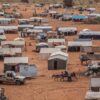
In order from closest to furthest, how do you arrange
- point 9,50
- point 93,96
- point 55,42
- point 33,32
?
point 93,96, point 9,50, point 55,42, point 33,32

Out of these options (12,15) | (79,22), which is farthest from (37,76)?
(12,15)

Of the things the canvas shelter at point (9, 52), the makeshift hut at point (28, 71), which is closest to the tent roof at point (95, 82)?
the makeshift hut at point (28, 71)

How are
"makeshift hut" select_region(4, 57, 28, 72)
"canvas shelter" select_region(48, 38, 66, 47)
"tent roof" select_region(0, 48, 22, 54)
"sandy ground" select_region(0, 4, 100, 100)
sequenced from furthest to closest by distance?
"canvas shelter" select_region(48, 38, 66, 47)
"tent roof" select_region(0, 48, 22, 54)
"makeshift hut" select_region(4, 57, 28, 72)
"sandy ground" select_region(0, 4, 100, 100)

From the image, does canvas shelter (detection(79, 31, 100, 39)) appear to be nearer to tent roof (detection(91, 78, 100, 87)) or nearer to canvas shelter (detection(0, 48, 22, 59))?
canvas shelter (detection(0, 48, 22, 59))

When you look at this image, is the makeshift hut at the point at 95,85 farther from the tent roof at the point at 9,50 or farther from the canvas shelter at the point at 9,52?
the tent roof at the point at 9,50

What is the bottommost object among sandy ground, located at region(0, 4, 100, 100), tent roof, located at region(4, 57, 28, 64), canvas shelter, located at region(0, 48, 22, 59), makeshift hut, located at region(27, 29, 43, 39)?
makeshift hut, located at region(27, 29, 43, 39)

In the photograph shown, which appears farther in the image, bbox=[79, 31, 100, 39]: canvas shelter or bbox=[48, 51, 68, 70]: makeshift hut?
bbox=[79, 31, 100, 39]: canvas shelter

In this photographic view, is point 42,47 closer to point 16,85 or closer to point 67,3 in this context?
point 16,85

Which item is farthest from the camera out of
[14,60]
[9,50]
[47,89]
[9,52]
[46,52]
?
[9,50]

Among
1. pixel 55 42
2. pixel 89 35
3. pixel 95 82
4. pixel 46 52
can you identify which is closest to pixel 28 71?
pixel 95 82

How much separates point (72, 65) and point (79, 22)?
89.4 ft

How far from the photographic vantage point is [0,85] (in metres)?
23.6

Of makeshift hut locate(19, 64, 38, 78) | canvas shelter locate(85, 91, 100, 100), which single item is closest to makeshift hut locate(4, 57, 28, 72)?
makeshift hut locate(19, 64, 38, 78)

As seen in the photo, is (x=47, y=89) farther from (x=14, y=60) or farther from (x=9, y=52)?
(x=9, y=52)
